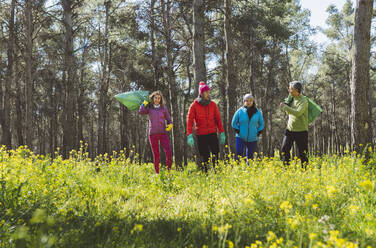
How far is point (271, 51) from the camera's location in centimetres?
2041

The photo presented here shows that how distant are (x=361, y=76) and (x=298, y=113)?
1307 mm

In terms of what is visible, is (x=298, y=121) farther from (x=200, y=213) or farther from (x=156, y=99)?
(x=200, y=213)

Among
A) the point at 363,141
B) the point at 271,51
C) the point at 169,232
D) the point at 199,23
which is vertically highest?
the point at 271,51

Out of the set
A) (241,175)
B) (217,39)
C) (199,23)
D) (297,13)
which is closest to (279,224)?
(241,175)

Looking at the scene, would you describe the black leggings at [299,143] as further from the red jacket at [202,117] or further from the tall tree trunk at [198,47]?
the tall tree trunk at [198,47]

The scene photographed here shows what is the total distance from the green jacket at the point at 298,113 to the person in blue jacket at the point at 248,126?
778 millimetres

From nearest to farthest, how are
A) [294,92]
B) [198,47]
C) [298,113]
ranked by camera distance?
[298,113] → [294,92] → [198,47]

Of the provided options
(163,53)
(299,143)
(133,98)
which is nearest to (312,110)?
(299,143)

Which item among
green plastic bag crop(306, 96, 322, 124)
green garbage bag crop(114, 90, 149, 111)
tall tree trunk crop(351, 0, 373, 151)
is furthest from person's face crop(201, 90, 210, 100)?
tall tree trunk crop(351, 0, 373, 151)

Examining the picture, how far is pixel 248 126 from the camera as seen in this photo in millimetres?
6098

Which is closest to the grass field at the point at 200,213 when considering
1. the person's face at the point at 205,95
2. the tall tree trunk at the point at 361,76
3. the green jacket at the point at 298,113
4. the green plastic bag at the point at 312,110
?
the tall tree trunk at the point at 361,76

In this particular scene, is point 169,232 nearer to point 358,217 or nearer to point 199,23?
point 358,217

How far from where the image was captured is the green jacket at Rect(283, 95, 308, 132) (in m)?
5.49

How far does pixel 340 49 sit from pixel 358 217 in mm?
27967
